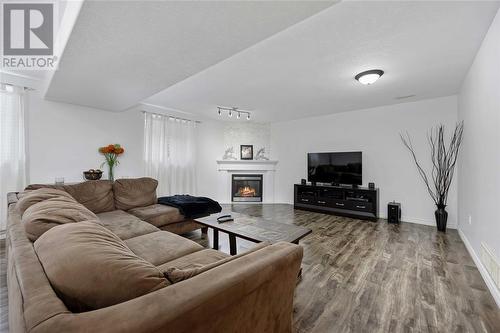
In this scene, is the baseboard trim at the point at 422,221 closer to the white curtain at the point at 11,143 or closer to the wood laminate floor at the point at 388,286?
the wood laminate floor at the point at 388,286

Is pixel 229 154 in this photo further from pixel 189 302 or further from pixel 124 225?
pixel 189 302

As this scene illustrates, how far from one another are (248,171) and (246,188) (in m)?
0.52

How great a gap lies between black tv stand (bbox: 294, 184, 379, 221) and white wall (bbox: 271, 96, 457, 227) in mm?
432

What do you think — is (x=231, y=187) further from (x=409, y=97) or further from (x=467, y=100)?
(x=467, y=100)

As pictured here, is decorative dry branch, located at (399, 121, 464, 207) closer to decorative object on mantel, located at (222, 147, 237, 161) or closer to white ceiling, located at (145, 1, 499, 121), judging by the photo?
white ceiling, located at (145, 1, 499, 121)

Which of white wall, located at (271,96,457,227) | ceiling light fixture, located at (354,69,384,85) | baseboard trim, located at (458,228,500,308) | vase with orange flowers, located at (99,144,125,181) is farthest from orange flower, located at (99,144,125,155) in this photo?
baseboard trim, located at (458,228,500,308)

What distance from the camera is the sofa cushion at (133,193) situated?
10.6 ft

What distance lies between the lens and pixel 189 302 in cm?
65

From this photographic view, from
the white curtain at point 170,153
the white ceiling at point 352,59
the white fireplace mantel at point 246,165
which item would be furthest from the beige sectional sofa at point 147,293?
the white fireplace mantel at point 246,165

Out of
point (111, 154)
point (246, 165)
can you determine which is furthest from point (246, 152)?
point (111, 154)

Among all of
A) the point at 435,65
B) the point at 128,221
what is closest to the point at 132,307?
the point at 128,221

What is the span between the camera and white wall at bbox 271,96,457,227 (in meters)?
4.00

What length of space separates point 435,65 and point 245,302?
344cm

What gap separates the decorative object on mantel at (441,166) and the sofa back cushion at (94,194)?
208 inches
